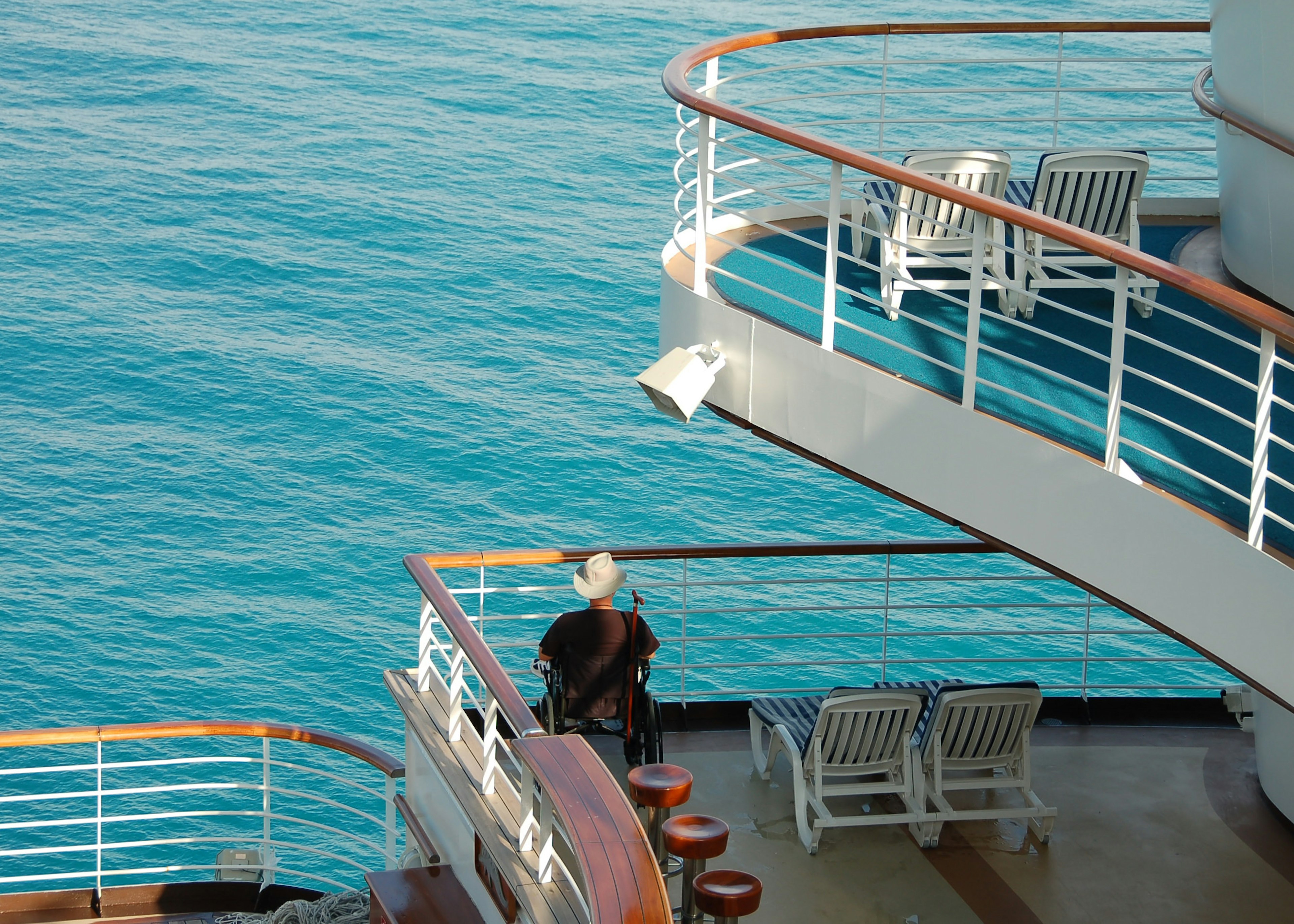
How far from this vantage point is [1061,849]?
18.8 feet

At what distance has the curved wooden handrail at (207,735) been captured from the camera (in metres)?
5.93

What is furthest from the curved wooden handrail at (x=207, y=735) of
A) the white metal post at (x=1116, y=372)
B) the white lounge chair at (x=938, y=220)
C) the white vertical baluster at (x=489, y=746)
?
the white metal post at (x=1116, y=372)

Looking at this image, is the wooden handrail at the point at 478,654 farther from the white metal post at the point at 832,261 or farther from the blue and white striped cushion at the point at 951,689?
the blue and white striped cushion at the point at 951,689

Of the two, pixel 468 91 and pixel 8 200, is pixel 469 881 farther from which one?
pixel 468 91

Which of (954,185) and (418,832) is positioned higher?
(954,185)

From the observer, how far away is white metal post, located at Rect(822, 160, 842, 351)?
452 centimetres

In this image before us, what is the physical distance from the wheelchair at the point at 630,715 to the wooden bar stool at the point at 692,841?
1631mm

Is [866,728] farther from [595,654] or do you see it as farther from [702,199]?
[702,199]

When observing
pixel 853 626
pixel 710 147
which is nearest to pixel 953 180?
pixel 710 147

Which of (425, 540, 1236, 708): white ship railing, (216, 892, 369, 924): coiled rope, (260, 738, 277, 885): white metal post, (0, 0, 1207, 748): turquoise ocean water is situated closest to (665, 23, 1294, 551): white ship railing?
(260, 738, 277, 885): white metal post

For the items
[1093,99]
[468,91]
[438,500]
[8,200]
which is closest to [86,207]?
[8,200]

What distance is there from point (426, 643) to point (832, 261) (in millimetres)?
1923

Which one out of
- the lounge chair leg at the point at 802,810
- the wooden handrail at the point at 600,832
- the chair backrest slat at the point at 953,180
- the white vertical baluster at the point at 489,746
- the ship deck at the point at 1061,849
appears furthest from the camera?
the chair backrest slat at the point at 953,180

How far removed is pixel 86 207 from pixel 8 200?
1.82m
